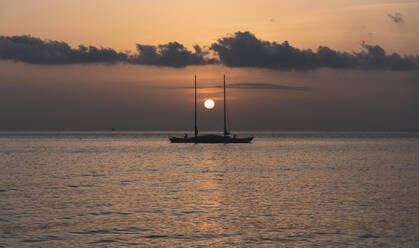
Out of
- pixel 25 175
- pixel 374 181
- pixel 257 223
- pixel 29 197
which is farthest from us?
pixel 25 175

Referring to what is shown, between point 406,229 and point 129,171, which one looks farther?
point 129,171

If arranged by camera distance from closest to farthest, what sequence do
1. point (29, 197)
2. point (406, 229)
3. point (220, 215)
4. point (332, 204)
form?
point (406, 229), point (220, 215), point (332, 204), point (29, 197)

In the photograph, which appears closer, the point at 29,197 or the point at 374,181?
the point at 29,197

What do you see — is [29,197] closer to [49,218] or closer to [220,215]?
[49,218]

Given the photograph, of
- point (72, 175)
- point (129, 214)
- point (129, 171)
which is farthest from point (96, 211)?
point (129, 171)

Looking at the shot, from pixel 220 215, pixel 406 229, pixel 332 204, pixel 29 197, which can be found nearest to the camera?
pixel 406 229

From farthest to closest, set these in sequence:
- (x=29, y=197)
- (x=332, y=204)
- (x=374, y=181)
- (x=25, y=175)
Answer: (x=25, y=175) < (x=374, y=181) < (x=29, y=197) < (x=332, y=204)

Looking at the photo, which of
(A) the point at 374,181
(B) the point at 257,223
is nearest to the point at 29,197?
(B) the point at 257,223

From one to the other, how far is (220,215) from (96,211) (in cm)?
905

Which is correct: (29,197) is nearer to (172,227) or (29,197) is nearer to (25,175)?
(172,227)

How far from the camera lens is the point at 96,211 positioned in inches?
1474

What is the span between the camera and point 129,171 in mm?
75250

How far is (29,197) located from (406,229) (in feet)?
101

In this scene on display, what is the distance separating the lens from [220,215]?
35781mm
